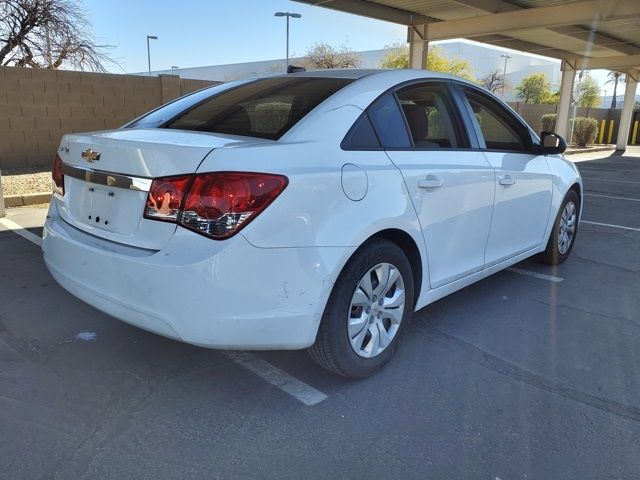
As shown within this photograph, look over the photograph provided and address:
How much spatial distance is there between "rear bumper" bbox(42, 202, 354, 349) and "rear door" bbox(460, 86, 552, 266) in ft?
5.62

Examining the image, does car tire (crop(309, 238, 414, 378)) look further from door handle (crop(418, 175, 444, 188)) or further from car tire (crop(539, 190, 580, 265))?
car tire (crop(539, 190, 580, 265))

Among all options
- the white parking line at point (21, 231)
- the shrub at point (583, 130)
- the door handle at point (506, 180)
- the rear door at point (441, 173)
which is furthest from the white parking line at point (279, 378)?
the shrub at point (583, 130)

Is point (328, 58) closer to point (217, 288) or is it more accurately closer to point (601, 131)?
point (601, 131)

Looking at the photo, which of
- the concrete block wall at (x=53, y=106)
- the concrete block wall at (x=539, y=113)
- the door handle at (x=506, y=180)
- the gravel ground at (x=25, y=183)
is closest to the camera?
the door handle at (x=506, y=180)

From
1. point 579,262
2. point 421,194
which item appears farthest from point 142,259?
point 579,262

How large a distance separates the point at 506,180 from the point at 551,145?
0.95 metres

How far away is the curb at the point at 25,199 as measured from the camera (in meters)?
7.48

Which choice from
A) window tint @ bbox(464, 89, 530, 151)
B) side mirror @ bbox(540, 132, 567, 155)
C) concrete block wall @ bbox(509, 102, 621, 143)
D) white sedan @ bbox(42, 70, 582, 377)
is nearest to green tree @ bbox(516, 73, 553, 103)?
concrete block wall @ bbox(509, 102, 621, 143)

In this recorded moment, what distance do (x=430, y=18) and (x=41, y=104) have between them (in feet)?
38.2

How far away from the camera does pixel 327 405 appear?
2.78 meters

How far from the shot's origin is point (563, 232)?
5207 millimetres

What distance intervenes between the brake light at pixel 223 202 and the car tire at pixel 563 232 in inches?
139

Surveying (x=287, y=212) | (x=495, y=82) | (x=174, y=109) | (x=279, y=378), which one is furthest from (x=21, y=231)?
(x=495, y=82)

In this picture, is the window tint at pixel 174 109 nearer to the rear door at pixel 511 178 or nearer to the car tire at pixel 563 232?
the rear door at pixel 511 178
